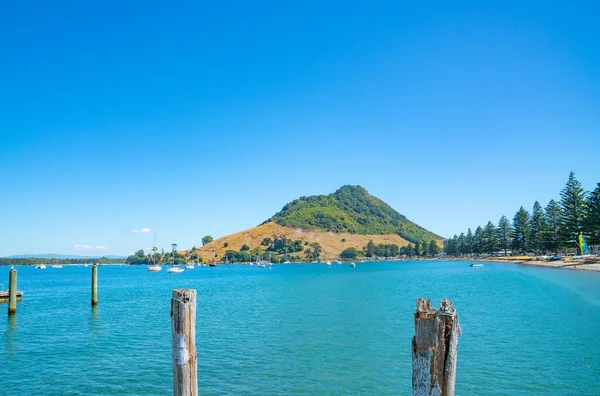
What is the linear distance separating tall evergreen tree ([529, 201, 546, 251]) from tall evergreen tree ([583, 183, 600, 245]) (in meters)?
30.5

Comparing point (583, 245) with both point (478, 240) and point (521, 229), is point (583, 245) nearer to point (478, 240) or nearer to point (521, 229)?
point (521, 229)

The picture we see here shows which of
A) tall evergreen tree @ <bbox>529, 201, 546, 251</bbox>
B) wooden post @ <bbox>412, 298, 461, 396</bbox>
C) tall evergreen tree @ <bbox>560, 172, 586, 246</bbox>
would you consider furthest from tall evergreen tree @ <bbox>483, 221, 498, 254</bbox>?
wooden post @ <bbox>412, 298, 461, 396</bbox>

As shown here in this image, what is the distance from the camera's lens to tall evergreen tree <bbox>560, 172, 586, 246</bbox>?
9912 centimetres

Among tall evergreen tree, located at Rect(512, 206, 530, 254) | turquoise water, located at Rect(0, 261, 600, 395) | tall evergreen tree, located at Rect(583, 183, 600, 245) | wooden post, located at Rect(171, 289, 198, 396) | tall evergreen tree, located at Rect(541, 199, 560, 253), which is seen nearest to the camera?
wooden post, located at Rect(171, 289, 198, 396)

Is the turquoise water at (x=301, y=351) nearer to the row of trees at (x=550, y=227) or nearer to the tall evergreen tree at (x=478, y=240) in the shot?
the row of trees at (x=550, y=227)

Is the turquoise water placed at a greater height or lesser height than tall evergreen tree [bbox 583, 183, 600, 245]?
lesser

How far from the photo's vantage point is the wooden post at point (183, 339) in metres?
7.56

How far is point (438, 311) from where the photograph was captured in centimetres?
573

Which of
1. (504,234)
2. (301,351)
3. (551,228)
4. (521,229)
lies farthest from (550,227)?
(301,351)

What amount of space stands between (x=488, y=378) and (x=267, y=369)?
30.4ft

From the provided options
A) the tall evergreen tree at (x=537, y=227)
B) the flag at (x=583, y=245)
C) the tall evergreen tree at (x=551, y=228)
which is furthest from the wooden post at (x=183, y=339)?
the tall evergreen tree at (x=537, y=227)

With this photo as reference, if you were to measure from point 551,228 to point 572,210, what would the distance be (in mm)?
22971

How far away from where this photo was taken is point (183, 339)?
7.56 m

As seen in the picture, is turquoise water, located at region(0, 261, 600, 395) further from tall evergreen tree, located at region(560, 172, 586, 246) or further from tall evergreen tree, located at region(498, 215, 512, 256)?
tall evergreen tree, located at region(498, 215, 512, 256)
